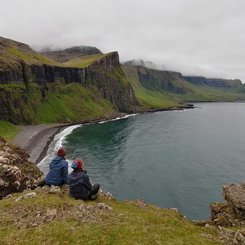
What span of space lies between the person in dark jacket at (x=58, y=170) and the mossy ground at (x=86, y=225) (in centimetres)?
284

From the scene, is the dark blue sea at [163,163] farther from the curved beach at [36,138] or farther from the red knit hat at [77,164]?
the red knit hat at [77,164]

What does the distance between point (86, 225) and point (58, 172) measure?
874cm

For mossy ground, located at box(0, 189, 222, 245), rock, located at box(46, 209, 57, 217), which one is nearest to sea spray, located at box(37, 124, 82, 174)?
mossy ground, located at box(0, 189, 222, 245)

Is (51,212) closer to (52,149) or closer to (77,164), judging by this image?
(77,164)

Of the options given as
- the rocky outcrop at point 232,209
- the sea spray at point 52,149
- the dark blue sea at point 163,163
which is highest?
the rocky outcrop at point 232,209

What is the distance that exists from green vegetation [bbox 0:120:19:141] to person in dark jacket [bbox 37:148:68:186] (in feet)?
385

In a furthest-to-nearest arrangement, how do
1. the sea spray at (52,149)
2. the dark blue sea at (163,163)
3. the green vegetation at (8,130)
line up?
the green vegetation at (8,130) < the sea spray at (52,149) < the dark blue sea at (163,163)

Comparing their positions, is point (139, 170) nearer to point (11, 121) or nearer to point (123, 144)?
point (123, 144)

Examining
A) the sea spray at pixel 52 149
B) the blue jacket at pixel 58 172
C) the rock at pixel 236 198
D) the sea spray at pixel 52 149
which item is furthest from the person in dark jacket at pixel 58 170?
the sea spray at pixel 52 149

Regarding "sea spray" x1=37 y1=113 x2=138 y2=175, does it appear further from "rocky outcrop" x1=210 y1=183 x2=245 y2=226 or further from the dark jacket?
the dark jacket

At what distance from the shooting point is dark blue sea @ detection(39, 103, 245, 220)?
68938 mm

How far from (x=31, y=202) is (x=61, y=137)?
131 metres

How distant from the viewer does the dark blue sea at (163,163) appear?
226 ft

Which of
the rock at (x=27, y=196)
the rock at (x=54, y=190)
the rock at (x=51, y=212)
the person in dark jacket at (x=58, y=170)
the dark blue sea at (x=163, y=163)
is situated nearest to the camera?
the rock at (x=51, y=212)
